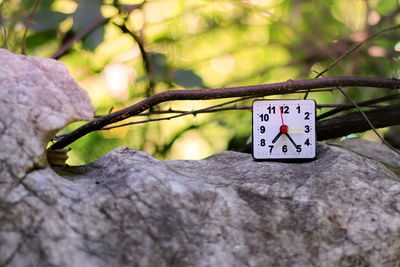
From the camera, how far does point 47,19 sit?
157 centimetres

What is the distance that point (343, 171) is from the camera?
995mm

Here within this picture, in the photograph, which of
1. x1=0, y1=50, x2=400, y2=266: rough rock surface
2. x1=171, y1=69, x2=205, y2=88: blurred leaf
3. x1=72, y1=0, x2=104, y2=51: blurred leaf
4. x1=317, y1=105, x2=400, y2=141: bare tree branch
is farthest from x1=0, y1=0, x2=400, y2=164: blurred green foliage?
x1=0, y1=50, x2=400, y2=266: rough rock surface

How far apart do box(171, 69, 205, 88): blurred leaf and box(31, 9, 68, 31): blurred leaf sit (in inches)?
16.4

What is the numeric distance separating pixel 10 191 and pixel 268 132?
2.06 feet

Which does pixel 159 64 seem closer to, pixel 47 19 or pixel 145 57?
pixel 145 57

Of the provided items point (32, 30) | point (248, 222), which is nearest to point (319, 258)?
point (248, 222)

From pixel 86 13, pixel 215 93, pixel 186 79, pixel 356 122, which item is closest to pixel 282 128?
pixel 215 93

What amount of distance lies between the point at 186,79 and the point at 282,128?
0.54 m

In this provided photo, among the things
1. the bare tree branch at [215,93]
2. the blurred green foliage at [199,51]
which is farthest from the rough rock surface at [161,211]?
the blurred green foliage at [199,51]

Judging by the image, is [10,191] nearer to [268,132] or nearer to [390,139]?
[268,132]

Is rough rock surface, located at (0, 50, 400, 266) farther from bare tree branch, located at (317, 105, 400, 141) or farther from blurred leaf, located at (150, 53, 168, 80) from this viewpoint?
blurred leaf, located at (150, 53, 168, 80)

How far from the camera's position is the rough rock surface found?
31.0 inches

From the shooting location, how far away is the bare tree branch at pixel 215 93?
3.64 ft

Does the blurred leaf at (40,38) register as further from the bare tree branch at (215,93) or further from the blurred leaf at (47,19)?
the bare tree branch at (215,93)
